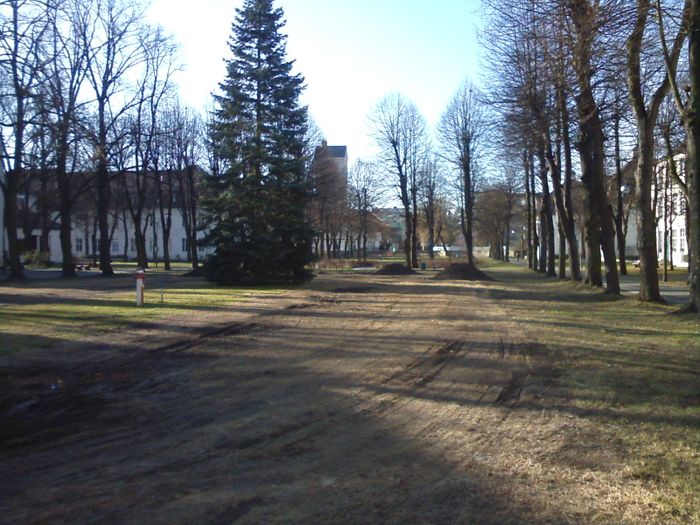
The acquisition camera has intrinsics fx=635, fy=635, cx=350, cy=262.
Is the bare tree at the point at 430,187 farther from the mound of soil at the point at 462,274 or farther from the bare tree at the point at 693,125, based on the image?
the bare tree at the point at 693,125

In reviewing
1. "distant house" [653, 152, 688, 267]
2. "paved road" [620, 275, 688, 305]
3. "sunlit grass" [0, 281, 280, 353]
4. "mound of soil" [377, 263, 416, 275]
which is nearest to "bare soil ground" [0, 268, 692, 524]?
"sunlit grass" [0, 281, 280, 353]

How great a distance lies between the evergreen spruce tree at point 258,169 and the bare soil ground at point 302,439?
19158 mm

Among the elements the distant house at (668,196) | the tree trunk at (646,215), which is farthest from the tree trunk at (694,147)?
the distant house at (668,196)

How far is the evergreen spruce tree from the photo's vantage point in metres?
31.3

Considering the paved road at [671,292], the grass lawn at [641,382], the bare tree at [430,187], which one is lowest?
the paved road at [671,292]

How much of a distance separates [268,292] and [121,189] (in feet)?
135

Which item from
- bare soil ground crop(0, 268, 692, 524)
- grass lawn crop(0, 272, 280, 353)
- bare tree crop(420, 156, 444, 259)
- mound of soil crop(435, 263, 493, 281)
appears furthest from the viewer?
bare tree crop(420, 156, 444, 259)

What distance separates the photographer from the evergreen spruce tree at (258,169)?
31.3m

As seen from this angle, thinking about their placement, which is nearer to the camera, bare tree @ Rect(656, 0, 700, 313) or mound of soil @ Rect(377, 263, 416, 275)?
bare tree @ Rect(656, 0, 700, 313)

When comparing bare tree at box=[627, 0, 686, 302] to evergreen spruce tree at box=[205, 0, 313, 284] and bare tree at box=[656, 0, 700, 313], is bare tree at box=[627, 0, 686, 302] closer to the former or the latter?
bare tree at box=[656, 0, 700, 313]

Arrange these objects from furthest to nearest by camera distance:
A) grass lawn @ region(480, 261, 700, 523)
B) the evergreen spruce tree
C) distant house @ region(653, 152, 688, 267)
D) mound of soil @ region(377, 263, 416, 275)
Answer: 1. mound of soil @ region(377, 263, 416, 275)
2. distant house @ region(653, 152, 688, 267)
3. the evergreen spruce tree
4. grass lawn @ region(480, 261, 700, 523)

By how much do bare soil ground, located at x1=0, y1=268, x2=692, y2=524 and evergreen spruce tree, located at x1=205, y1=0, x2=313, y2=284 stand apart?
19158 millimetres

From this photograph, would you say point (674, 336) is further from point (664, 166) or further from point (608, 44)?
point (664, 166)

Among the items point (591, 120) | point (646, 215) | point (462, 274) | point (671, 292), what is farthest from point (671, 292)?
point (462, 274)
